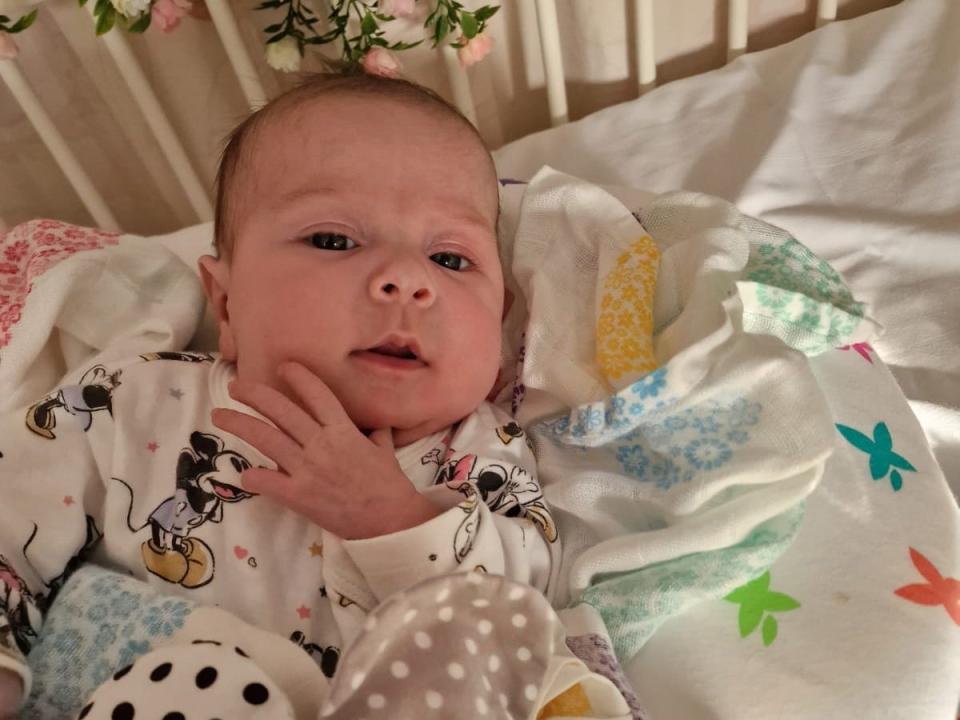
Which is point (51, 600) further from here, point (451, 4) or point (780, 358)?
point (451, 4)

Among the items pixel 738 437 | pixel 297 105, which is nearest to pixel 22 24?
pixel 297 105

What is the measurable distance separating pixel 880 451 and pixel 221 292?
74 centimetres

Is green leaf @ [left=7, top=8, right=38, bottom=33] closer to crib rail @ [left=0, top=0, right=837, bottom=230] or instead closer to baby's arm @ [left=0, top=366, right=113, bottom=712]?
crib rail @ [left=0, top=0, right=837, bottom=230]

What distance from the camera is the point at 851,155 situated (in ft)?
3.87

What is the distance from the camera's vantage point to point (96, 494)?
86 cm

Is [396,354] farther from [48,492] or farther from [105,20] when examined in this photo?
[105,20]

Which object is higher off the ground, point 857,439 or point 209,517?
point 209,517

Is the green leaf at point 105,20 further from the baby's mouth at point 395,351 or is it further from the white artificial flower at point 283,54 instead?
the baby's mouth at point 395,351

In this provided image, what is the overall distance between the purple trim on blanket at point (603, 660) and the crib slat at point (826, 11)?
1076 mm

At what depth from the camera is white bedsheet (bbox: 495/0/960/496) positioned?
102 centimetres

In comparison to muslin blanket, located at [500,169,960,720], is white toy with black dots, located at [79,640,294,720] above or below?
above

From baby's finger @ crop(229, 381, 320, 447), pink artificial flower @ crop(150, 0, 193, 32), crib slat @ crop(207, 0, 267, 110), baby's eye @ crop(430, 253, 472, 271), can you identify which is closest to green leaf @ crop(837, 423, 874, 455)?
baby's eye @ crop(430, 253, 472, 271)

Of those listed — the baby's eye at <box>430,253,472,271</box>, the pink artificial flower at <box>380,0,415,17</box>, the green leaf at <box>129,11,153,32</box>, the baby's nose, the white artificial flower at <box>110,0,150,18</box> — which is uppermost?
the white artificial flower at <box>110,0,150,18</box>

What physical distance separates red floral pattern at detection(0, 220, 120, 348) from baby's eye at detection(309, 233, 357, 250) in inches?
17.1
